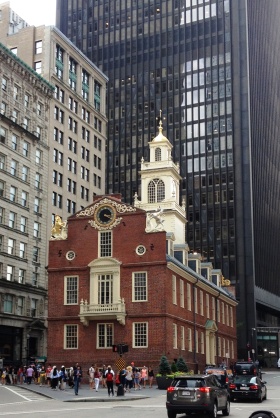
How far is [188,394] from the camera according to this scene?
2506 centimetres

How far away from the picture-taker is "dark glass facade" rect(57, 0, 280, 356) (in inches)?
4857

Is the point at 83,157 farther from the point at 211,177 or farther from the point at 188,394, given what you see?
the point at 188,394

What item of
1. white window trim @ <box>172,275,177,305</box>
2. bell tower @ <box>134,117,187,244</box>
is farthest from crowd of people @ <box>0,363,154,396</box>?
bell tower @ <box>134,117,187,244</box>

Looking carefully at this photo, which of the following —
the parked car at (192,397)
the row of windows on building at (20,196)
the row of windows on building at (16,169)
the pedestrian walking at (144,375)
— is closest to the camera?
the parked car at (192,397)

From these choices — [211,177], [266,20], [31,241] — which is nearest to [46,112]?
[31,241]

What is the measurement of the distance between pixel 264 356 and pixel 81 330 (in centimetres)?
7475

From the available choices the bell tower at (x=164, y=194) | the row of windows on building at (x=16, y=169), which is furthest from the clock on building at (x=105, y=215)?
the row of windows on building at (x=16, y=169)

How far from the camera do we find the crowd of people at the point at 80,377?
44.1 metres

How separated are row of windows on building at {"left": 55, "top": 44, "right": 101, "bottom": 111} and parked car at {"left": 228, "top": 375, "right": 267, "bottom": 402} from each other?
6511cm

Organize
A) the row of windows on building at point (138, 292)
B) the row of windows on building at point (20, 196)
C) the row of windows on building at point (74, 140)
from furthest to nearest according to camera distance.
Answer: the row of windows on building at point (74, 140) < the row of windows on building at point (20, 196) < the row of windows on building at point (138, 292)

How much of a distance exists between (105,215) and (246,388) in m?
25.2

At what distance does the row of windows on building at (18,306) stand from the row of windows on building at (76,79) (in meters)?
32.9

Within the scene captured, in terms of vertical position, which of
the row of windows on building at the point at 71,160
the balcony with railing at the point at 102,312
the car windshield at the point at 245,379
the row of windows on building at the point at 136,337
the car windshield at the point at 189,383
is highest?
the row of windows on building at the point at 71,160

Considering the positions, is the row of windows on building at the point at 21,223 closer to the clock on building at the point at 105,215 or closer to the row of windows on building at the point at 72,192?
the row of windows on building at the point at 72,192
